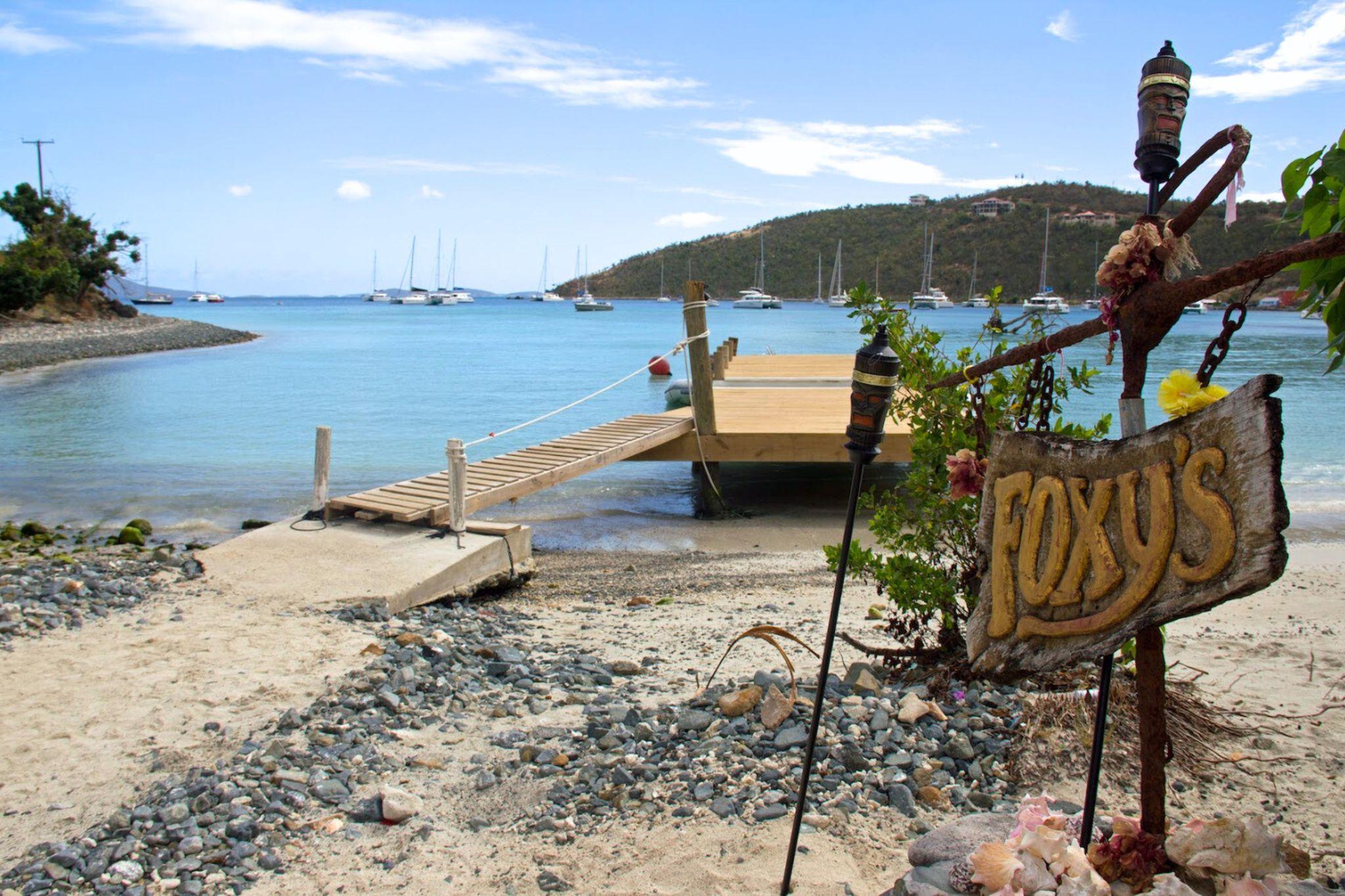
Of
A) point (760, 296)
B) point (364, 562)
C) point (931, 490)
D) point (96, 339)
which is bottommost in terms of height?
point (364, 562)

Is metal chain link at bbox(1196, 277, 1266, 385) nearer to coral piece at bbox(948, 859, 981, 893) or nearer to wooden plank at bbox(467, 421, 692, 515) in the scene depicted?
coral piece at bbox(948, 859, 981, 893)

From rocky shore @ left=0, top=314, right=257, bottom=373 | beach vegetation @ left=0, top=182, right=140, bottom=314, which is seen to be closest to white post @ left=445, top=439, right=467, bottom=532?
rocky shore @ left=0, top=314, right=257, bottom=373

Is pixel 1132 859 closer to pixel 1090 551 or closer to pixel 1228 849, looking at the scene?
pixel 1228 849

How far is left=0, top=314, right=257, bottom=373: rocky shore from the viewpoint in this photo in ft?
116

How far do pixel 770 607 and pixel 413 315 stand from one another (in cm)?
11706

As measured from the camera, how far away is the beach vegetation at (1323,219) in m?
2.78

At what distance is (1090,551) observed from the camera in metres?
2.17

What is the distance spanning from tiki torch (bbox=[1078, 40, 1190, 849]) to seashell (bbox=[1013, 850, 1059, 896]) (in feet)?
0.75

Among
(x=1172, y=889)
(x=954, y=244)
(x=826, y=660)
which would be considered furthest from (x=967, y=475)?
(x=954, y=244)

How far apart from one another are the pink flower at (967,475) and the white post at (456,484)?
18.6 feet

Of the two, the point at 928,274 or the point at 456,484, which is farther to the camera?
the point at 928,274

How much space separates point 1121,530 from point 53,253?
5689cm

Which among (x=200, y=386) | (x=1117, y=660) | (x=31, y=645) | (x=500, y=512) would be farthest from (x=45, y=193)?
(x=1117, y=660)

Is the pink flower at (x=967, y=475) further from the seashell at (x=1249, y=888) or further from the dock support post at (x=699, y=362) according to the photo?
the dock support post at (x=699, y=362)
